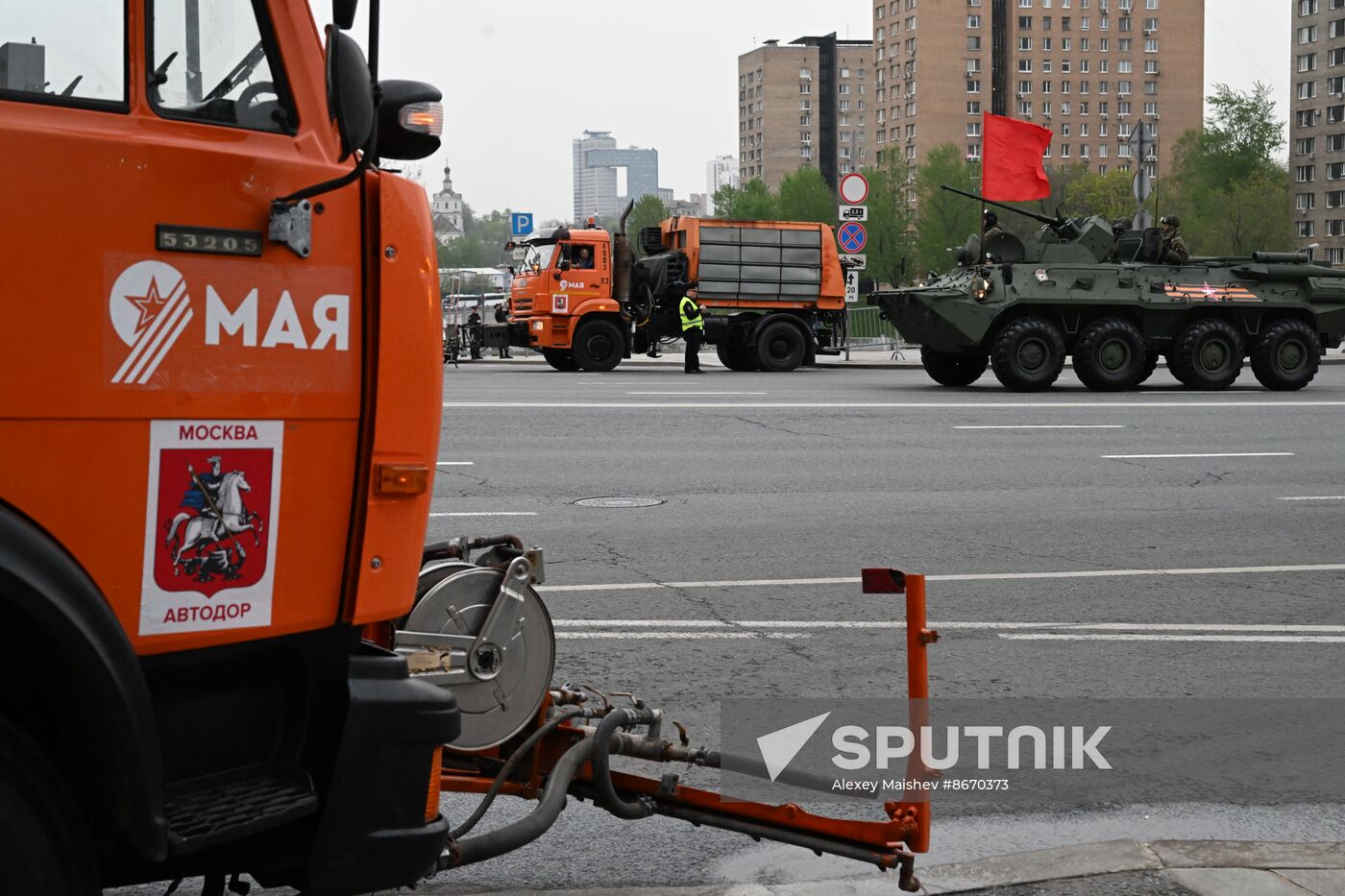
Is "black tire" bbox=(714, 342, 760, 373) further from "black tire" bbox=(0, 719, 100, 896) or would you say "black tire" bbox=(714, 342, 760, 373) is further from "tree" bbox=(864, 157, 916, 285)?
"tree" bbox=(864, 157, 916, 285)

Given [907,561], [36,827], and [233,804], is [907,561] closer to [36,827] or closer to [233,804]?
[233,804]

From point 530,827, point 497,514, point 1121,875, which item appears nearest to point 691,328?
point 497,514

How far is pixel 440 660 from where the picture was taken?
146 inches

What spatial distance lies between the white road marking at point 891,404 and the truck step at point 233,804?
15142 millimetres

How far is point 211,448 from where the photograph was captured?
2883 mm

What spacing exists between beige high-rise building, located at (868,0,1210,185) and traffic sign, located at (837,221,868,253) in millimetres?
124157

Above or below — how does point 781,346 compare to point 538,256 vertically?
below

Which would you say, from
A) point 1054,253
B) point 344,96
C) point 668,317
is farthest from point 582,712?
point 668,317

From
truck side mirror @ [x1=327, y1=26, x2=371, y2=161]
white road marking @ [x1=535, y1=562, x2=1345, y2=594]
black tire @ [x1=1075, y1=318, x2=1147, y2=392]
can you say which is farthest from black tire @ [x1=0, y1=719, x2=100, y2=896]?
black tire @ [x1=1075, y1=318, x2=1147, y2=392]

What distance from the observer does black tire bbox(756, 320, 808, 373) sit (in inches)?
1172

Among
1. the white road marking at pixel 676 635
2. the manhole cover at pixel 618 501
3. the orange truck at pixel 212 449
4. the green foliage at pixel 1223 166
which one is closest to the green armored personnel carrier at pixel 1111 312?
the manhole cover at pixel 618 501

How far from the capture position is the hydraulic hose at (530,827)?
3508mm

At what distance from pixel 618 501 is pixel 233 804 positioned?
8300 millimetres

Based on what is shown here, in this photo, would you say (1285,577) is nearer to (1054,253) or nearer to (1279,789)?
(1279,789)
